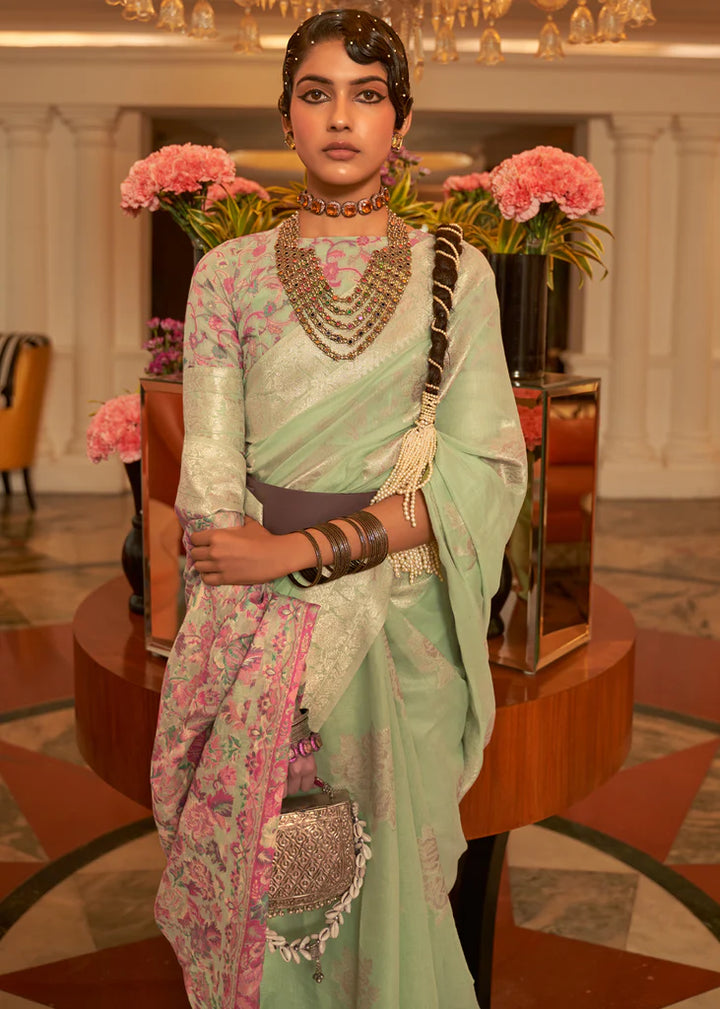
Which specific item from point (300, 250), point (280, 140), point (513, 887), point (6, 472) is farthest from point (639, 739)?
point (280, 140)

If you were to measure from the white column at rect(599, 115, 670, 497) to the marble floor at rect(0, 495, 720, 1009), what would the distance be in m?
Result: 3.27

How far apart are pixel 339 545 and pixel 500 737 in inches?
24.4

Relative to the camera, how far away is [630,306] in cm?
758

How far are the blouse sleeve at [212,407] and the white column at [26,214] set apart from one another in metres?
6.33

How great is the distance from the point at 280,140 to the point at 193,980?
8736mm

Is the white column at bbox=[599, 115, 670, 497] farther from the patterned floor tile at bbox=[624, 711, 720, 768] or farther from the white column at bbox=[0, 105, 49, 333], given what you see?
the patterned floor tile at bbox=[624, 711, 720, 768]

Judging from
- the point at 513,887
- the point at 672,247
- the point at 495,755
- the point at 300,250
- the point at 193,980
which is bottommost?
the point at 513,887

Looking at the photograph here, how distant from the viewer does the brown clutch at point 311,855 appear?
5.02 ft

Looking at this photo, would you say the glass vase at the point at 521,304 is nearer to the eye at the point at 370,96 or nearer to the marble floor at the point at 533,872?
the eye at the point at 370,96

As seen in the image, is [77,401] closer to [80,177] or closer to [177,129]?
[80,177]

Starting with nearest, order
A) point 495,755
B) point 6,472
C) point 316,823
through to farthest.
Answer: point 316,823 → point 495,755 → point 6,472

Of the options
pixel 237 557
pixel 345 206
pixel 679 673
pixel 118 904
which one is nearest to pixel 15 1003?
pixel 118 904

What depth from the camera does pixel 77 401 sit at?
7668 mm

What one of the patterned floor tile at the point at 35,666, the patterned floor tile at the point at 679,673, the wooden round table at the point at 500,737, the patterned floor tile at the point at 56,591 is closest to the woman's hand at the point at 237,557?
the wooden round table at the point at 500,737
